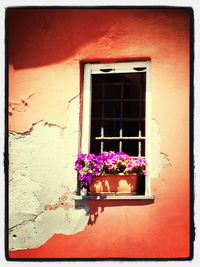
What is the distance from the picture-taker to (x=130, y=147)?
3.66 meters

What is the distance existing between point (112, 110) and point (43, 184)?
3.00 feet

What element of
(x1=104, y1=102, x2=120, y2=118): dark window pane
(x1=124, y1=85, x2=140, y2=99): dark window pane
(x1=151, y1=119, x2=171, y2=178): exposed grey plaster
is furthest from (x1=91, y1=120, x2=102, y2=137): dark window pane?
(x1=151, y1=119, x2=171, y2=178): exposed grey plaster

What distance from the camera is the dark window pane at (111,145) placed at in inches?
145

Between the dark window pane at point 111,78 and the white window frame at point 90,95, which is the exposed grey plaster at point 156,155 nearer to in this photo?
the white window frame at point 90,95

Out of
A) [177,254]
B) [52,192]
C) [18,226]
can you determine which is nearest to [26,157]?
[52,192]

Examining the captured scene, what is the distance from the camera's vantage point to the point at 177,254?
311cm

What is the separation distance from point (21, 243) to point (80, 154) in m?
0.91

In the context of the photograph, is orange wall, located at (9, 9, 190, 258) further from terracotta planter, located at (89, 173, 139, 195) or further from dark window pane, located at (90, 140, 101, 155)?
dark window pane, located at (90, 140, 101, 155)

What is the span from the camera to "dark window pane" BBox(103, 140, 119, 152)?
12.1ft

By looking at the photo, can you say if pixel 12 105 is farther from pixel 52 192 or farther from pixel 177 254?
pixel 177 254

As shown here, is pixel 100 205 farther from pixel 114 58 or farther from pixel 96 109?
pixel 114 58

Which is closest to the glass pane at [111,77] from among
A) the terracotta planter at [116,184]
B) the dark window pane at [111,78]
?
the dark window pane at [111,78]

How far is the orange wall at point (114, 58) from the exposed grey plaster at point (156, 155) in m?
0.04

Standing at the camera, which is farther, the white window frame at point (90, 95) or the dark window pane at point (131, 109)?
the dark window pane at point (131, 109)
